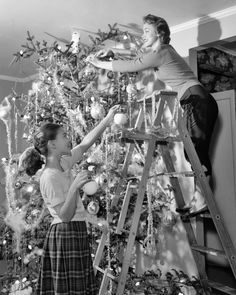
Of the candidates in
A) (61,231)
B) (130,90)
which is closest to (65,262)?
(61,231)

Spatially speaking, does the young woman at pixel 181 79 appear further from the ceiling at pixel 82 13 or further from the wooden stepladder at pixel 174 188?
the ceiling at pixel 82 13

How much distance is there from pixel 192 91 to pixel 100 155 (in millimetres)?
844

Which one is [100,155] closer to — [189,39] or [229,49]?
[189,39]

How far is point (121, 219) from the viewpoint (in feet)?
7.51

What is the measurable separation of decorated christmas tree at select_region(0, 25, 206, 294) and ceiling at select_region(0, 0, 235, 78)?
4.2 inches

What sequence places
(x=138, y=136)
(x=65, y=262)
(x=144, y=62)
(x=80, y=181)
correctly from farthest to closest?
(x=144, y=62)
(x=138, y=136)
(x=65, y=262)
(x=80, y=181)

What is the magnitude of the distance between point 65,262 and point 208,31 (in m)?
1.87

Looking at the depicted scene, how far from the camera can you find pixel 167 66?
2414 mm

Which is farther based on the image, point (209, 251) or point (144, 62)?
point (144, 62)

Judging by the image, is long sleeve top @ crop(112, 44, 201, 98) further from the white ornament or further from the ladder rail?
the white ornament

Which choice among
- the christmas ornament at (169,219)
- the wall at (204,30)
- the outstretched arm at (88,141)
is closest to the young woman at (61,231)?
the outstretched arm at (88,141)

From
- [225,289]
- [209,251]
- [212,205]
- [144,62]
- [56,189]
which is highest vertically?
[144,62]

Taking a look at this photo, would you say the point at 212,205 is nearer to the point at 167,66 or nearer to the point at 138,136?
the point at 138,136

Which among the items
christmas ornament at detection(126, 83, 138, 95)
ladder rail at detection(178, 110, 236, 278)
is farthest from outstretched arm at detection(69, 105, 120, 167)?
christmas ornament at detection(126, 83, 138, 95)
